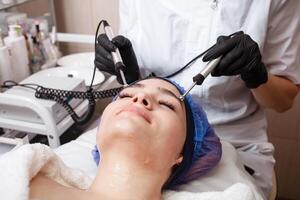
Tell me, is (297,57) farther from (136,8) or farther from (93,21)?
(93,21)

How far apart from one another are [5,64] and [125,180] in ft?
2.85

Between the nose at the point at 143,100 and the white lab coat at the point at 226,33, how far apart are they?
285mm

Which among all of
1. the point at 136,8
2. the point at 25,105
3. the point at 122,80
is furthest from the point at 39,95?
the point at 136,8

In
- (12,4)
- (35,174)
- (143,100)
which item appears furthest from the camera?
(12,4)

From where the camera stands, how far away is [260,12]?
1077mm

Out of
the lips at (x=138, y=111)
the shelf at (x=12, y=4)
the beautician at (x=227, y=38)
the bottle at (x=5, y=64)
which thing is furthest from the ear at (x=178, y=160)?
the shelf at (x=12, y=4)

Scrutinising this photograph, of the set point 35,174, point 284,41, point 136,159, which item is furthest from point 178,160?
point 284,41

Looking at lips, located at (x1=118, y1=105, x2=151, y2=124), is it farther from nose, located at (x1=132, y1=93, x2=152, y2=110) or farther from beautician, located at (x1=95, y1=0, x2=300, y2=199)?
beautician, located at (x1=95, y1=0, x2=300, y2=199)

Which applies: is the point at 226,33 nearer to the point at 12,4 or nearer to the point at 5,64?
the point at 5,64

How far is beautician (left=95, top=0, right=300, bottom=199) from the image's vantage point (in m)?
1.10

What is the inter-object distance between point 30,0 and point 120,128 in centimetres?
124

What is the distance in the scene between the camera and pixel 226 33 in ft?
3.77

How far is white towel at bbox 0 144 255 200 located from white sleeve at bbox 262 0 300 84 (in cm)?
46

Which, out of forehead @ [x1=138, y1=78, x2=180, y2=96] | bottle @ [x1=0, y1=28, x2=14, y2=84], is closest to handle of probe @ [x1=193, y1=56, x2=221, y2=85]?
forehead @ [x1=138, y1=78, x2=180, y2=96]
